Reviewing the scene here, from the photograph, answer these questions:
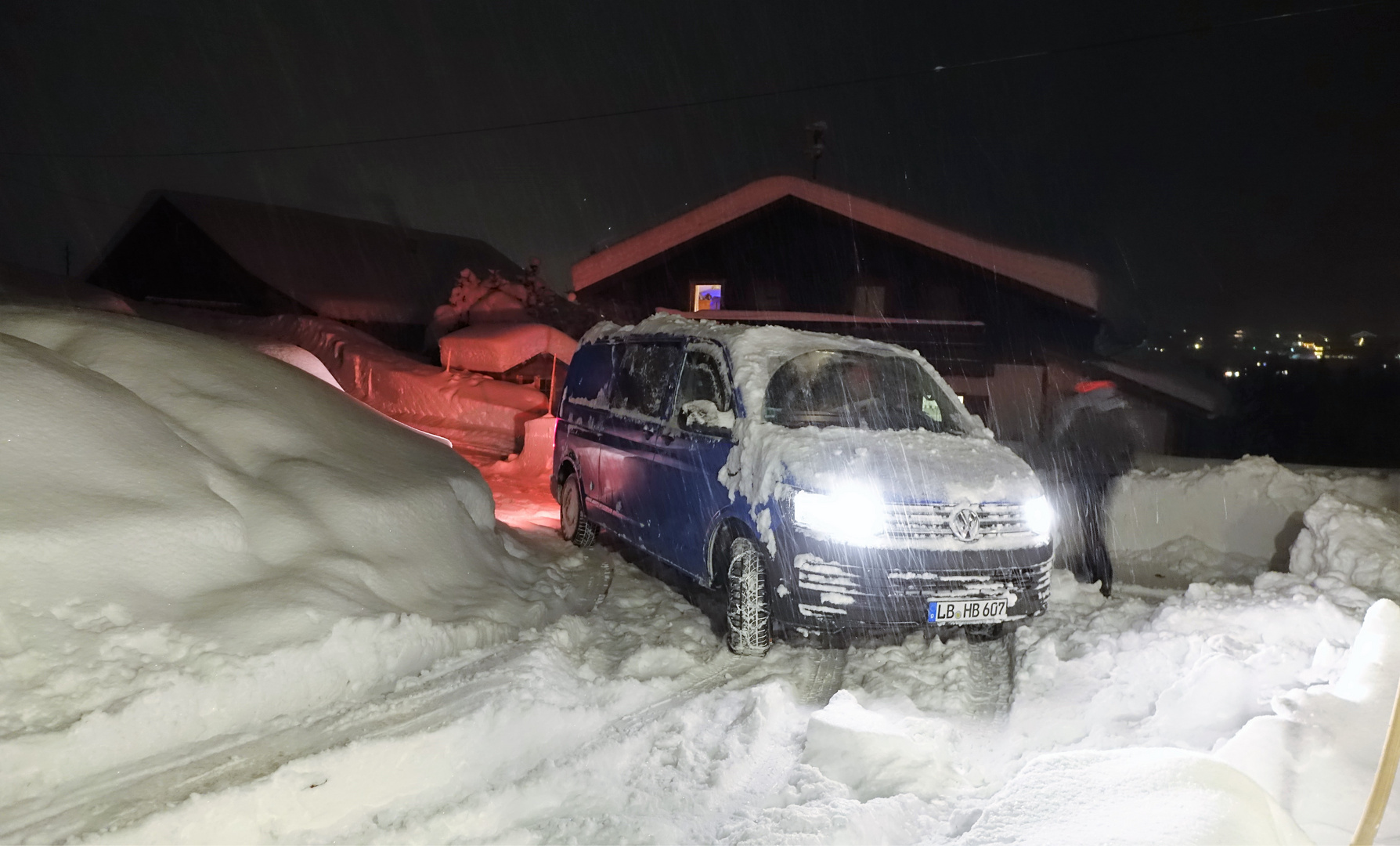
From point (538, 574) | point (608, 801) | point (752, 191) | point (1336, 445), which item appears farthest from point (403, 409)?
point (1336, 445)

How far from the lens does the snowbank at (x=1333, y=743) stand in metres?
3.01

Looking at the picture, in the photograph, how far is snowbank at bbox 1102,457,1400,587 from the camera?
8.94m

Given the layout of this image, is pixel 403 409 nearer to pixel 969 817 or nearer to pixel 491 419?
pixel 491 419

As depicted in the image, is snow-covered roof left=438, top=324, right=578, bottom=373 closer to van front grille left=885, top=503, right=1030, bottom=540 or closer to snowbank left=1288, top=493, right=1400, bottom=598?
snowbank left=1288, top=493, right=1400, bottom=598

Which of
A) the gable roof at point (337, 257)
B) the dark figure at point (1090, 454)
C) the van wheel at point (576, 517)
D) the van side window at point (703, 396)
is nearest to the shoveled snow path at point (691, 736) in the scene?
the van side window at point (703, 396)

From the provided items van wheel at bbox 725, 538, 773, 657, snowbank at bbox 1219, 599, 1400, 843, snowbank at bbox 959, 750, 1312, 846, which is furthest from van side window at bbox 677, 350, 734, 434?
snowbank at bbox 1219, 599, 1400, 843

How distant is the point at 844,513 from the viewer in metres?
5.25

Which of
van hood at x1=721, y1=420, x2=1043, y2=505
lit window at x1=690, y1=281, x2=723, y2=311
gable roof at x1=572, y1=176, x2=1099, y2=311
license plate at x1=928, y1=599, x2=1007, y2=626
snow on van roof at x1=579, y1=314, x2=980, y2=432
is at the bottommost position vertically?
license plate at x1=928, y1=599, x2=1007, y2=626

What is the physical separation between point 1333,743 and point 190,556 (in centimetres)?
517

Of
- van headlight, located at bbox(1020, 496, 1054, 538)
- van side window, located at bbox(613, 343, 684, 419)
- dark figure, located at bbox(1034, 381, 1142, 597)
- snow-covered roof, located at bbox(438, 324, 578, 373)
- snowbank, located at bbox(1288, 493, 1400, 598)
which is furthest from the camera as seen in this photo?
snow-covered roof, located at bbox(438, 324, 578, 373)

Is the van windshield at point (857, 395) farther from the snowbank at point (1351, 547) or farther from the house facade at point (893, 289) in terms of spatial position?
the house facade at point (893, 289)

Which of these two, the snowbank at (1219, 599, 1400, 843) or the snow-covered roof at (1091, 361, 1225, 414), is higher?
the snow-covered roof at (1091, 361, 1225, 414)

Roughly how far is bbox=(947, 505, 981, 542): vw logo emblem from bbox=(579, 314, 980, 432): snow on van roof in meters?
1.42

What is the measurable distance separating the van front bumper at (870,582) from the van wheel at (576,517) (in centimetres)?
347
